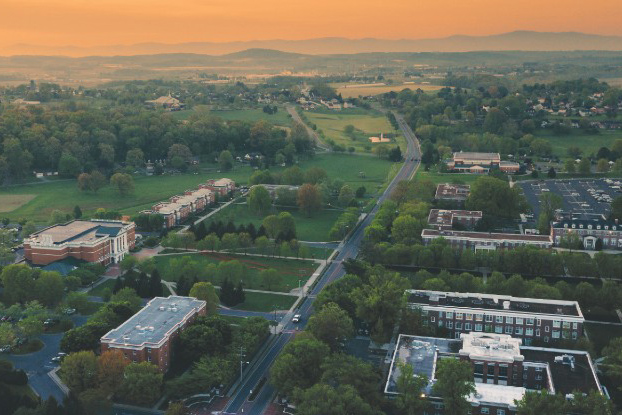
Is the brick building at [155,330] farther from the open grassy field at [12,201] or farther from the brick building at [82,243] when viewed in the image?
the open grassy field at [12,201]

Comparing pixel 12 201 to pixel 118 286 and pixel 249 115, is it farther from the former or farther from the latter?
pixel 249 115

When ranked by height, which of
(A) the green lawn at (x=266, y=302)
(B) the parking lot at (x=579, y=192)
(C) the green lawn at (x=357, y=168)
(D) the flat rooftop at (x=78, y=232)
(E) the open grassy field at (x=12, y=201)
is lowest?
(E) the open grassy field at (x=12, y=201)

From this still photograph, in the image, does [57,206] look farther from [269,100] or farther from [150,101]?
[269,100]

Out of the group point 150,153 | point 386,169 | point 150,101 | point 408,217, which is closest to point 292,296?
point 408,217

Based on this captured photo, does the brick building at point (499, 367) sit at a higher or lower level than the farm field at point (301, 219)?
higher

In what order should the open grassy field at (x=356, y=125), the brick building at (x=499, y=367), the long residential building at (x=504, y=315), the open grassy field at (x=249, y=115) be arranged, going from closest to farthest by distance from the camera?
the brick building at (x=499, y=367), the long residential building at (x=504, y=315), the open grassy field at (x=356, y=125), the open grassy field at (x=249, y=115)

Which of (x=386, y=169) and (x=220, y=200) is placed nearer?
(x=220, y=200)

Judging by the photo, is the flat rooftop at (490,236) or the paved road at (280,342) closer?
the paved road at (280,342)

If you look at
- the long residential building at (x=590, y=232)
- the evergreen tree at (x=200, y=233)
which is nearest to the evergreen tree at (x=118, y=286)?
the evergreen tree at (x=200, y=233)
